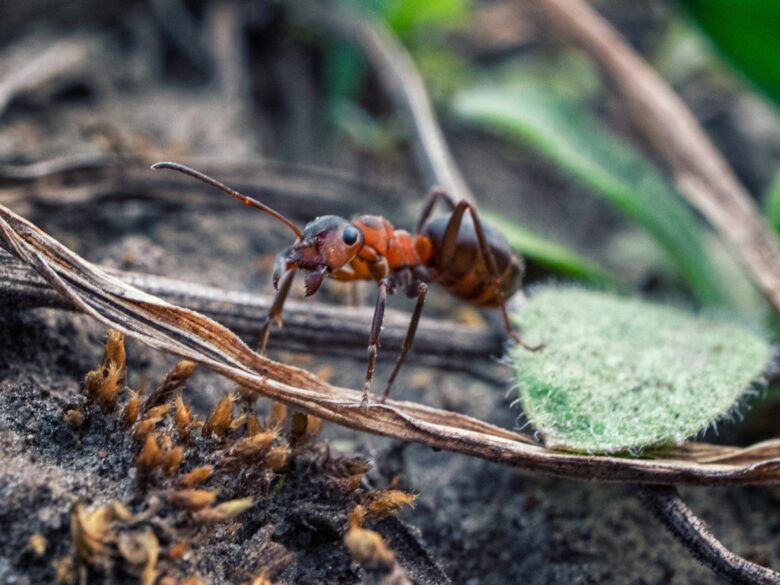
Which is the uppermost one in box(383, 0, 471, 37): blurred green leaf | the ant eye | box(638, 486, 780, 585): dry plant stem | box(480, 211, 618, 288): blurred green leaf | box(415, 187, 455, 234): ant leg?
box(383, 0, 471, 37): blurred green leaf

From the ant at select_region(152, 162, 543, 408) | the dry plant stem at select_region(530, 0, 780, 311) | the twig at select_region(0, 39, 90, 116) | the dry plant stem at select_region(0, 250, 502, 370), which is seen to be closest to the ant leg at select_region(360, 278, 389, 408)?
the ant at select_region(152, 162, 543, 408)

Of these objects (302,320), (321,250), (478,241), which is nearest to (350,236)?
(321,250)

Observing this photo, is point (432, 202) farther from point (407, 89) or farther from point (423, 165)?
point (407, 89)

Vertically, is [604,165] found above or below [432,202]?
above

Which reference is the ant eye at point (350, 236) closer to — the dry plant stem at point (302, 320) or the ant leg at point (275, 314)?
the dry plant stem at point (302, 320)

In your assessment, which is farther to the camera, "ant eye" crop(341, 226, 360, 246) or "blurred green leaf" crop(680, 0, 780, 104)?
"blurred green leaf" crop(680, 0, 780, 104)

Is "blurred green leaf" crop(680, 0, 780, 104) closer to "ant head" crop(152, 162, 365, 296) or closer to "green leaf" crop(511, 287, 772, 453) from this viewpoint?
"green leaf" crop(511, 287, 772, 453)

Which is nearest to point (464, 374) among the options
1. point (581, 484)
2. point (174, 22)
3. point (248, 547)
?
point (581, 484)
